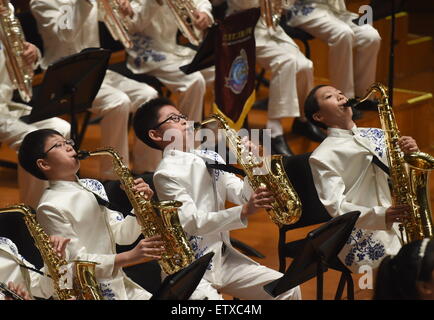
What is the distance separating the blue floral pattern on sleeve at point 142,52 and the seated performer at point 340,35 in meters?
1.05

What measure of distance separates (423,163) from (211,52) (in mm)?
1981

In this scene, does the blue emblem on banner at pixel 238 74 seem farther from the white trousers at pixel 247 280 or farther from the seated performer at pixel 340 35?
the white trousers at pixel 247 280

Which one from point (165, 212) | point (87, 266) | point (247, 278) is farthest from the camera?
point (247, 278)

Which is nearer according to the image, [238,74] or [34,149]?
[34,149]

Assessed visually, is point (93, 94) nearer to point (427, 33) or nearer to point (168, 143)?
point (168, 143)

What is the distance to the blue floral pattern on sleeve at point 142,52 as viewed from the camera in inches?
243

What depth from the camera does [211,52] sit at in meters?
5.64

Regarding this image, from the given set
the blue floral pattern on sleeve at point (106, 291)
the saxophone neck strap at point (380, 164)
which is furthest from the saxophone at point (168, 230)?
the saxophone neck strap at point (380, 164)

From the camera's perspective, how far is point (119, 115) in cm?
582

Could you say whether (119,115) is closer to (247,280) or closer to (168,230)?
(247,280)

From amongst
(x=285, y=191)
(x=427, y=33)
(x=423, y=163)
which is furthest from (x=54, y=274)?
(x=427, y=33)

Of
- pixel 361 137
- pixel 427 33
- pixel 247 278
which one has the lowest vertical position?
pixel 427 33

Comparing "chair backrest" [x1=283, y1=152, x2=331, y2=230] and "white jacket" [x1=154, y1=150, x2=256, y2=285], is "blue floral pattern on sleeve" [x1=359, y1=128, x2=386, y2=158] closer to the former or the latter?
"chair backrest" [x1=283, y1=152, x2=331, y2=230]

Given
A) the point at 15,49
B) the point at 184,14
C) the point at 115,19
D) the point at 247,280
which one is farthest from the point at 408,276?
the point at 184,14
